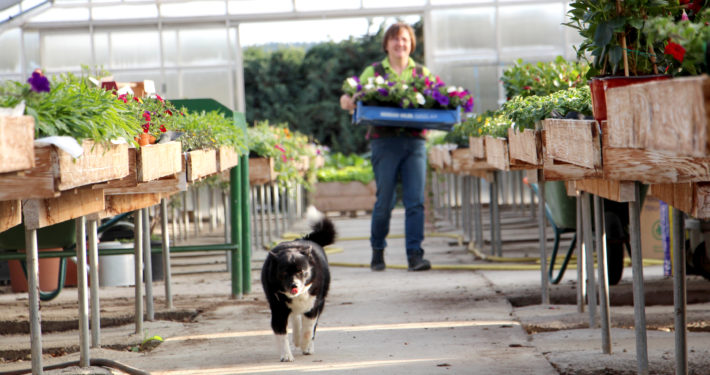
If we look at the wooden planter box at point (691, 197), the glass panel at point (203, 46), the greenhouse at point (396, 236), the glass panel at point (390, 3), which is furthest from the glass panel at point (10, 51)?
the wooden planter box at point (691, 197)

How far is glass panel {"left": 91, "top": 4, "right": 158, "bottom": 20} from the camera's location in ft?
47.4

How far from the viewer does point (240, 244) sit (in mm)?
5586

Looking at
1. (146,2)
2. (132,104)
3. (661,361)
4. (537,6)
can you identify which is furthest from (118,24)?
(661,361)

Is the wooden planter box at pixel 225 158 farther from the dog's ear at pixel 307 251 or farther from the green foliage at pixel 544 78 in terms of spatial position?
the green foliage at pixel 544 78

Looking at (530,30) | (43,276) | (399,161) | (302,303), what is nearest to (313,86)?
(530,30)

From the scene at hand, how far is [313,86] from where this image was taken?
2120cm

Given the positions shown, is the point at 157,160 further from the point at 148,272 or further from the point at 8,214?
the point at 148,272

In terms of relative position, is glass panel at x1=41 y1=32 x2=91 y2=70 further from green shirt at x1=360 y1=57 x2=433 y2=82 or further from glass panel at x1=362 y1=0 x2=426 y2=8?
green shirt at x1=360 y1=57 x2=433 y2=82

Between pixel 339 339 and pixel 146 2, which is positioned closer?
pixel 339 339

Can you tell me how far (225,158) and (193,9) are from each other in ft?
33.9

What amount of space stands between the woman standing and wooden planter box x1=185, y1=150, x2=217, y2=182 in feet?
7.29

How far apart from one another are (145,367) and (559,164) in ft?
6.02

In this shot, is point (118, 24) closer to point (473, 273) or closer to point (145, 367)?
point (473, 273)

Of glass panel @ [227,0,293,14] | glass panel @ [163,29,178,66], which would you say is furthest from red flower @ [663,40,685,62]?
glass panel @ [163,29,178,66]
